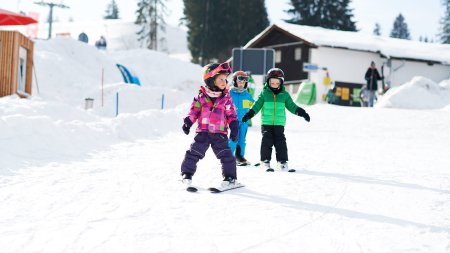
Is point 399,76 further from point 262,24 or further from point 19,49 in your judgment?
point 19,49

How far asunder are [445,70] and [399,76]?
380 centimetres

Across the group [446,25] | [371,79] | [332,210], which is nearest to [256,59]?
[371,79]

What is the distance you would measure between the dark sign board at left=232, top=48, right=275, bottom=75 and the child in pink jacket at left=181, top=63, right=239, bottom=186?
63.5 feet

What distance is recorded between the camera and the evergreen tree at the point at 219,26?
51969 mm

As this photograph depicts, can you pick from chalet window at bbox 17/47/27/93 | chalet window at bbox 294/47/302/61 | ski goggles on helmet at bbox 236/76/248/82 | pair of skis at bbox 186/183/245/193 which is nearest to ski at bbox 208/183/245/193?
pair of skis at bbox 186/183/245/193

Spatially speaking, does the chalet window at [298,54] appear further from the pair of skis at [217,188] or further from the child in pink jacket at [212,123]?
the pair of skis at [217,188]

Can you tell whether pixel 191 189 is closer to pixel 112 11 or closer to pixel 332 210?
pixel 332 210

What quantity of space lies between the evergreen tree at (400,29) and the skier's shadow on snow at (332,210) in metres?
107

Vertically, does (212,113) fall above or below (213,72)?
below

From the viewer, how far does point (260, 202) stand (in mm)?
4852

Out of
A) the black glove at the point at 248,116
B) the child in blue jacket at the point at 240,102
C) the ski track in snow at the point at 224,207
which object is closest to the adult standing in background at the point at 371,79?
the ski track in snow at the point at 224,207

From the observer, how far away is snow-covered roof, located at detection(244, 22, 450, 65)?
109 feet

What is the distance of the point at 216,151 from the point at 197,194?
671 mm

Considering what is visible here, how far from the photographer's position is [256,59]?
25281 mm
